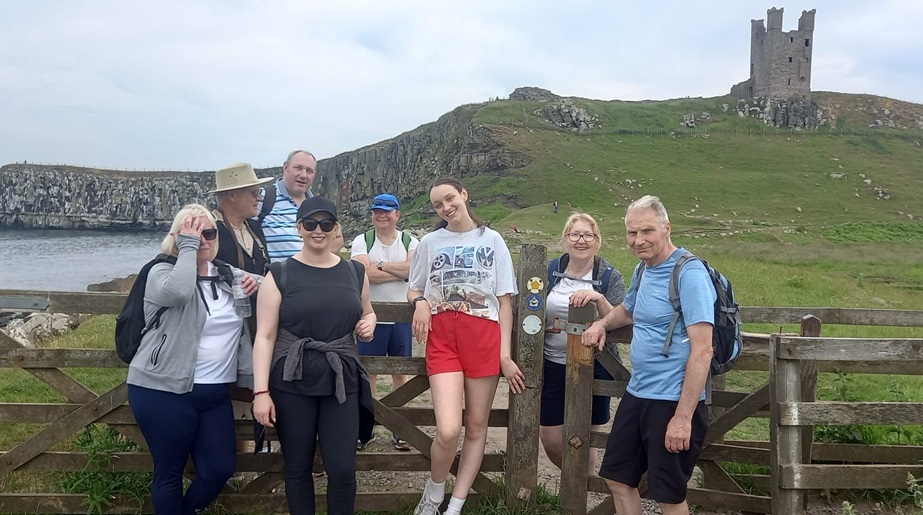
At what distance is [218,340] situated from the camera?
13.6 ft

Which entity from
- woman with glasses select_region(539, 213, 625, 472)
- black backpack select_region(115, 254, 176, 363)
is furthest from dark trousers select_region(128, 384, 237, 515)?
woman with glasses select_region(539, 213, 625, 472)

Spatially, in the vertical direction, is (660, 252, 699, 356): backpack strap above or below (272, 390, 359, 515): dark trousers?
above

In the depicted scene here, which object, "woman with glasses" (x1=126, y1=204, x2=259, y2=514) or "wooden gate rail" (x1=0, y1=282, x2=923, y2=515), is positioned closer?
"woman with glasses" (x1=126, y1=204, x2=259, y2=514)

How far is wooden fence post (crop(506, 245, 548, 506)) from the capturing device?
4.72 m

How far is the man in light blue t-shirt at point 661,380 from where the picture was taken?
365 cm

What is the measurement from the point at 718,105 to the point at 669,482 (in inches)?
4223

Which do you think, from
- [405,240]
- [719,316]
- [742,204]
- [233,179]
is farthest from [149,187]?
[719,316]

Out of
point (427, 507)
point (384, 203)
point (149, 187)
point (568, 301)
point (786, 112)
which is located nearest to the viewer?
point (427, 507)

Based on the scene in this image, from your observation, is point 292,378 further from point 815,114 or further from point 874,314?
point 815,114

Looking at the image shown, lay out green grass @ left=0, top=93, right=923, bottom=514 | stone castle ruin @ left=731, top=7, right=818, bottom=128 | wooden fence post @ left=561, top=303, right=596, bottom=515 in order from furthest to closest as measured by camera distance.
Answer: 1. stone castle ruin @ left=731, top=7, right=818, bottom=128
2. green grass @ left=0, top=93, right=923, bottom=514
3. wooden fence post @ left=561, top=303, right=596, bottom=515

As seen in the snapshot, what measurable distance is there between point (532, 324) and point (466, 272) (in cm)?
75

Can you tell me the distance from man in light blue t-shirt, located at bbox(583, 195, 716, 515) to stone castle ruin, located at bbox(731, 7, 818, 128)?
103 m

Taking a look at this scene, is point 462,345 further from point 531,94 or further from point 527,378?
point 531,94

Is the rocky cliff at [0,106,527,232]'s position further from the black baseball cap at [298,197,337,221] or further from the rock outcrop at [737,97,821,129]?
the black baseball cap at [298,197,337,221]
